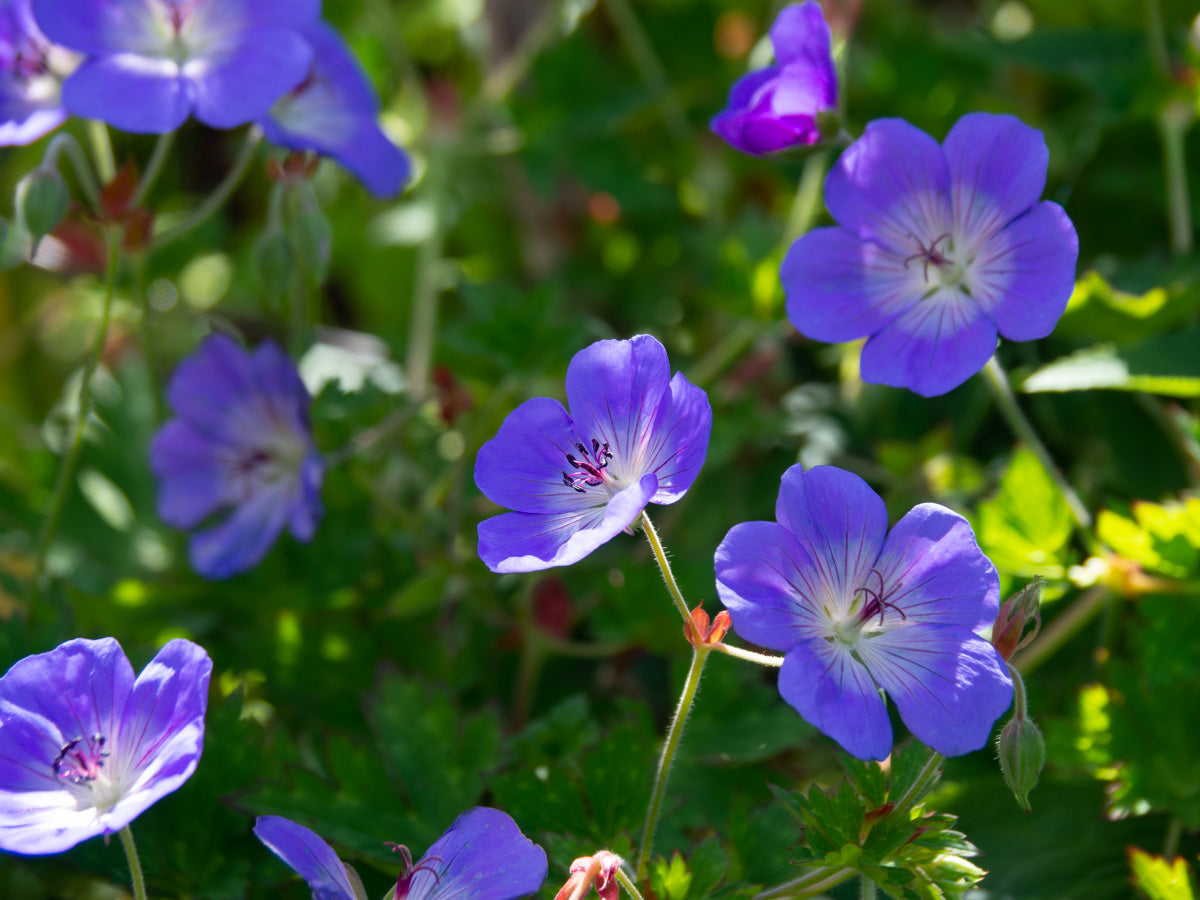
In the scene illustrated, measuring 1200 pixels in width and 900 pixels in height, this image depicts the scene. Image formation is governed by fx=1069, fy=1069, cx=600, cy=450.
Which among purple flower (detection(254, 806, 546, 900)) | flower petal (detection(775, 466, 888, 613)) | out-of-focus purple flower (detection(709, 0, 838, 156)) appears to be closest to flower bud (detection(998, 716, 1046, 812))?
flower petal (detection(775, 466, 888, 613))

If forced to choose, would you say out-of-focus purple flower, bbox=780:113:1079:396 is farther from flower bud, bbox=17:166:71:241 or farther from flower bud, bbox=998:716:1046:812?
flower bud, bbox=17:166:71:241

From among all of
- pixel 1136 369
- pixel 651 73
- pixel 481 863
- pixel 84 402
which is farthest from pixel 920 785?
pixel 651 73

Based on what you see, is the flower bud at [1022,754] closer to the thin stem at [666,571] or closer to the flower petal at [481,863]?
the thin stem at [666,571]

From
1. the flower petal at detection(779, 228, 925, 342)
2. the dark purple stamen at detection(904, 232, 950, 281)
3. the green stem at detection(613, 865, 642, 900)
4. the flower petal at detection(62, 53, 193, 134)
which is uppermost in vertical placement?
the flower petal at detection(62, 53, 193, 134)

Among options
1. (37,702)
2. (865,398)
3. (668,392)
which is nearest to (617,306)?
(865,398)

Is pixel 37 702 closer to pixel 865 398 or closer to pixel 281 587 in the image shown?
pixel 281 587

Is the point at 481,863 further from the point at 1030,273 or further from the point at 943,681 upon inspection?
the point at 1030,273
